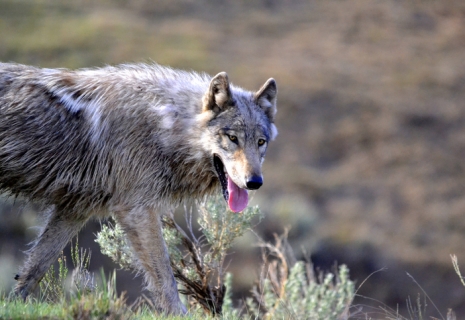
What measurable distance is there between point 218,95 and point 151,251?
1.55m

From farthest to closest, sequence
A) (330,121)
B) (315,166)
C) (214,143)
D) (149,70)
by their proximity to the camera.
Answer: (330,121)
(315,166)
(149,70)
(214,143)

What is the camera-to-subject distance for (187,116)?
656cm

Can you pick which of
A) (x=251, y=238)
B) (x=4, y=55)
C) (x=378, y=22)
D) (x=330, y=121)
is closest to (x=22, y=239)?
(x=251, y=238)

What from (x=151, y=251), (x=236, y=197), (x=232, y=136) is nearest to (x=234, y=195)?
(x=236, y=197)

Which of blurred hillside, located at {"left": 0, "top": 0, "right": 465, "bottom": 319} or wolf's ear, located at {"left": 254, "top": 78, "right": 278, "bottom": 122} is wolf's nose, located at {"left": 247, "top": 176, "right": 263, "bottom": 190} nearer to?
wolf's ear, located at {"left": 254, "top": 78, "right": 278, "bottom": 122}

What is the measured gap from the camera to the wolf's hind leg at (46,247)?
259 inches

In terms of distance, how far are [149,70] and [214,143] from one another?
1.19 metres

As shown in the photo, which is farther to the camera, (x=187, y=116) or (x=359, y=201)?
(x=359, y=201)

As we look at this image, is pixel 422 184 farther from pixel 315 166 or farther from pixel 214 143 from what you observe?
pixel 214 143

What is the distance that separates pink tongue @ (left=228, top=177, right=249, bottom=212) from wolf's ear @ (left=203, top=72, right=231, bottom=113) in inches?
27.3

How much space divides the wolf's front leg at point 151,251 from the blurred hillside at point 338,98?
10.2m

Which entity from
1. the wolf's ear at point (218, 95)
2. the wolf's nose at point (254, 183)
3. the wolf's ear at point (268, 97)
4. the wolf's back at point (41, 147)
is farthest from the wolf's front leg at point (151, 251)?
the wolf's ear at point (268, 97)

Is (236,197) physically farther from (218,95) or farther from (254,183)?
(218,95)

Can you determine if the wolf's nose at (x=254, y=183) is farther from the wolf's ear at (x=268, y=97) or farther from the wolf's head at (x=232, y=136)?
the wolf's ear at (x=268, y=97)
